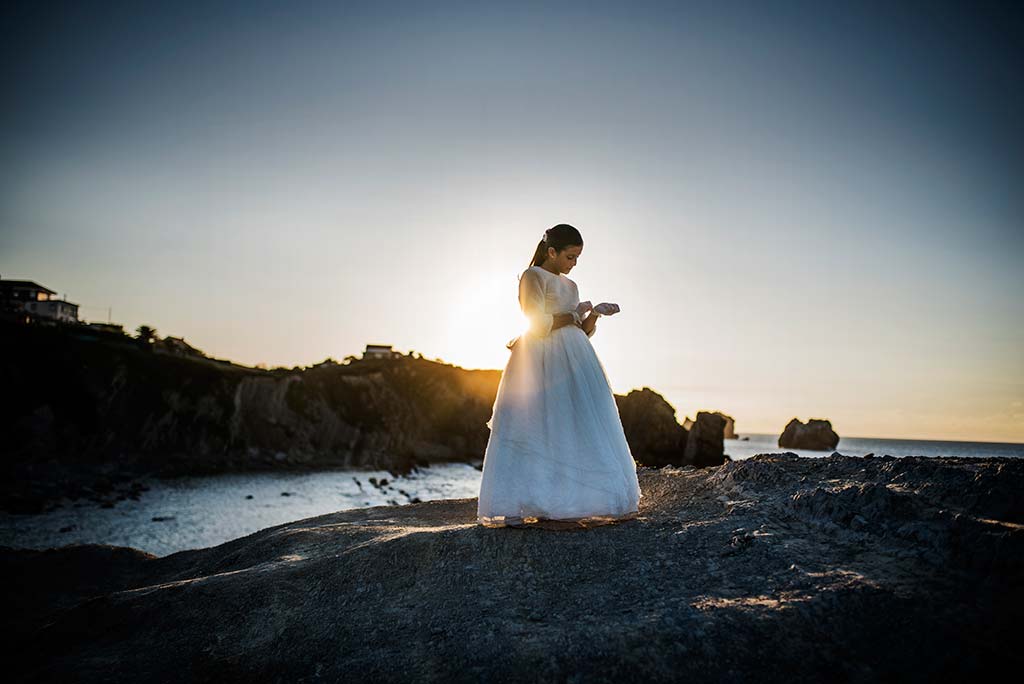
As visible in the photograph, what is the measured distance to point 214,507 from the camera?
20250mm

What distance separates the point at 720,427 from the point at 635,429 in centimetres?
637

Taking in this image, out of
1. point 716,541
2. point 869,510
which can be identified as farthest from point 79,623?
point 869,510

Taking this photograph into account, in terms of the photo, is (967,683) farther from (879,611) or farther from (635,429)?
(635,429)

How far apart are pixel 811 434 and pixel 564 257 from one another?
72298 mm

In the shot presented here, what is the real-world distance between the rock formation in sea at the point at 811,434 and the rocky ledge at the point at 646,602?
7050 cm

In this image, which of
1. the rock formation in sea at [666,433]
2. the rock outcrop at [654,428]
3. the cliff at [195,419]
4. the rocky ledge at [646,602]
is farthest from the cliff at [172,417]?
the rocky ledge at [646,602]

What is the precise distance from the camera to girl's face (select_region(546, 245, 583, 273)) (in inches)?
218

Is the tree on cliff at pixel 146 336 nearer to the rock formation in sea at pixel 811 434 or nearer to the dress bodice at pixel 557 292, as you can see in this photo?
the dress bodice at pixel 557 292

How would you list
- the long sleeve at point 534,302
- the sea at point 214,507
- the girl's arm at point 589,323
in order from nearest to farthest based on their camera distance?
the long sleeve at point 534,302 → the girl's arm at point 589,323 → the sea at point 214,507

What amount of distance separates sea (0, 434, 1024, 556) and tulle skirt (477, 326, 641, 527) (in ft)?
14.5

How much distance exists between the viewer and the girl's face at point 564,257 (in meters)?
5.54

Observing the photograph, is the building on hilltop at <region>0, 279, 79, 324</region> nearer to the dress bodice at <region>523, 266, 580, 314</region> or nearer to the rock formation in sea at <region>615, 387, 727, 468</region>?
the rock formation in sea at <region>615, 387, 727, 468</region>

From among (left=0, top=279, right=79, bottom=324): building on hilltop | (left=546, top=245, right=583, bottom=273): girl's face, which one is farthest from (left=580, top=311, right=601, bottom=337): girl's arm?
(left=0, top=279, right=79, bottom=324): building on hilltop

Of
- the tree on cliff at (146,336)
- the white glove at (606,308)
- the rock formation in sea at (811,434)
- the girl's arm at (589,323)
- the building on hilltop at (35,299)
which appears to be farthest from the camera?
the rock formation in sea at (811,434)
